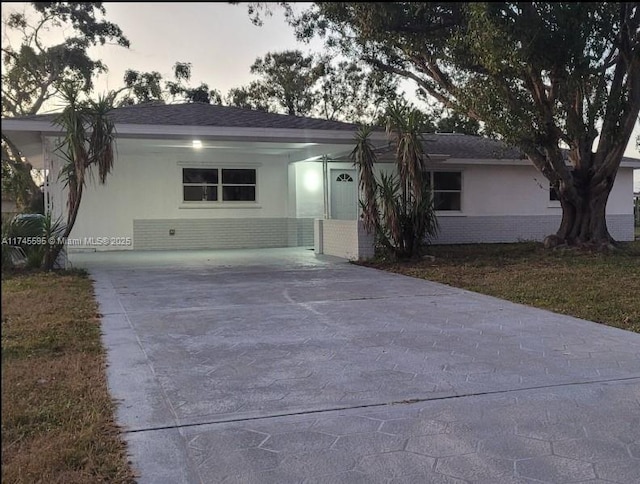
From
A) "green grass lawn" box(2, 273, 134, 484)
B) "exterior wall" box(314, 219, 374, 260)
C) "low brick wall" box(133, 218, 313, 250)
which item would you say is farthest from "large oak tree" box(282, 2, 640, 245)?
"green grass lawn" box(2, 273, 134, 484)

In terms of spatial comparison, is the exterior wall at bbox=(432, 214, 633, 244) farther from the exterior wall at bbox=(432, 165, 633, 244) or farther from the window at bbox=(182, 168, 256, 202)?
the window at bbox=(182, 168, 256, 202)

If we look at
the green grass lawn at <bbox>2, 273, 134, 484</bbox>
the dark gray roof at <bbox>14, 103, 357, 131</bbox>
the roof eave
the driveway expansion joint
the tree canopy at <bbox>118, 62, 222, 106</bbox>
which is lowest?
the driveway expansion joint

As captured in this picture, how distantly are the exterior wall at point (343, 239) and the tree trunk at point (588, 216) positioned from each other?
5291mm

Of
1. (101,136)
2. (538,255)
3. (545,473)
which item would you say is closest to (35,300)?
(101,136)

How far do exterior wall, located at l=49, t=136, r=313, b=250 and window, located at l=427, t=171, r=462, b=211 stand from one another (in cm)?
495

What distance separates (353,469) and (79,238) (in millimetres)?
15973

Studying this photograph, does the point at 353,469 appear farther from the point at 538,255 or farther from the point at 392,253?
the point at 538,255

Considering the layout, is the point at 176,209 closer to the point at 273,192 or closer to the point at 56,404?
the point at 273,192

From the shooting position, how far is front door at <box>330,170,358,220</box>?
1973cm

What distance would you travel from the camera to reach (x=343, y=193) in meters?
19.9

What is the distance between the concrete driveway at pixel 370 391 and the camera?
3.48 meters

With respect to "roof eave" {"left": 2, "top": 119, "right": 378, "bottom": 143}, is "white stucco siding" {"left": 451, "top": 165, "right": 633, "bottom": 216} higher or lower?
lower

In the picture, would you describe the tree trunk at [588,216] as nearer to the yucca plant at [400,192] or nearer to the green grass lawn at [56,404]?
the yucca plant at [400,192]

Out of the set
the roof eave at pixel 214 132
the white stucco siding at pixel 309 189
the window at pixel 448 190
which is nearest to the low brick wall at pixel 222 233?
the white stucco siding at pixel 309 189
